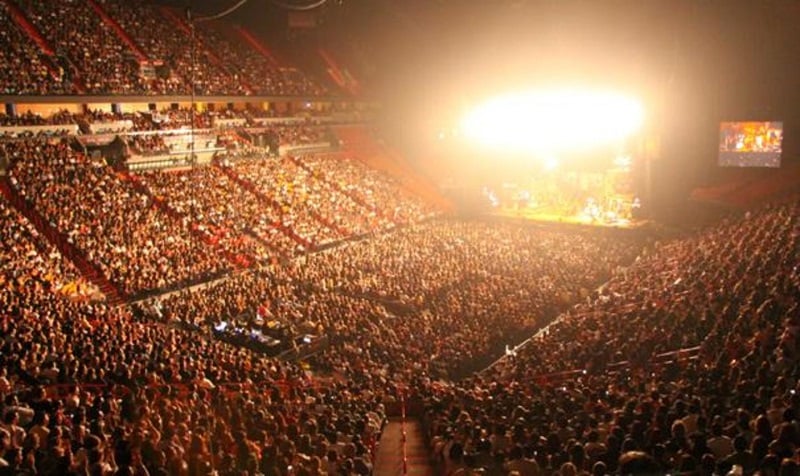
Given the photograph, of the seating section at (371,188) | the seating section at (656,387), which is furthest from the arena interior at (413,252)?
the seating section at (371,188)

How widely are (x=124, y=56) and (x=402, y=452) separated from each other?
109ft

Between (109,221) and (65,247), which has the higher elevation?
(109,221)

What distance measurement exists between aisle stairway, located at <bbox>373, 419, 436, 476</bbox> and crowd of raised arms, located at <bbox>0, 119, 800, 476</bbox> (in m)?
0.28

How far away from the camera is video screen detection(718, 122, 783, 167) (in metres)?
32.3

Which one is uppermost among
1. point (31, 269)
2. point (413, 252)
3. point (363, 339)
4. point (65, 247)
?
point (413, 252)

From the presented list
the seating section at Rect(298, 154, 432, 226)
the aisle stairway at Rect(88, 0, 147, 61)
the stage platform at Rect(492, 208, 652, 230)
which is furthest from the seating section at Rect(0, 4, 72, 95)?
the stage platform at Rect(492, 208, 652, 230)

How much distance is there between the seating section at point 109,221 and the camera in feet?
76.0

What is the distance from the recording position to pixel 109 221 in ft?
83.1

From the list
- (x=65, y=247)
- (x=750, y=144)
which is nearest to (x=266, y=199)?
(x=65, y=247)

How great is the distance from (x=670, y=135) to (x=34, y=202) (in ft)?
99.4

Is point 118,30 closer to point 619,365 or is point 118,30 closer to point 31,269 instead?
point 31,269

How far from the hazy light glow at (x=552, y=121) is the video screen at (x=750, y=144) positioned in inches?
194

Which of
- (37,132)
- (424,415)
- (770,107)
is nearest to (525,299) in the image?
(424,415)

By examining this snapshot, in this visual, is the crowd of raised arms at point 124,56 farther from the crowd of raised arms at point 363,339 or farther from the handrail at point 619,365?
the handrail at point 619,365
